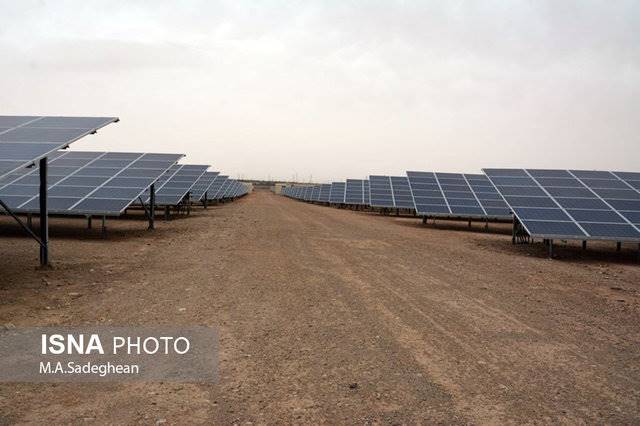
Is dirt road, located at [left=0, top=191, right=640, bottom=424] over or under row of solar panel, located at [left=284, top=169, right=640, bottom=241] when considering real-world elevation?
under

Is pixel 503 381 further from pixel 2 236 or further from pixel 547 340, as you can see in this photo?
pixel 2 236

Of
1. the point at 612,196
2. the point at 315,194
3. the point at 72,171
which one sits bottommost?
the point at 315,194

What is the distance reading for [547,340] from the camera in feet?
21.6

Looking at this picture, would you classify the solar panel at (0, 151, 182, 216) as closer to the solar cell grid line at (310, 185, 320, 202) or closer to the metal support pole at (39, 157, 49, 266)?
the metal support pole at (39, 157, 49, 266)

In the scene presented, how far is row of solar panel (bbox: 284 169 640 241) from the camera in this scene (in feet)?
49.2

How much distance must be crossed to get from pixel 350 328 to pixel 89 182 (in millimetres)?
15312

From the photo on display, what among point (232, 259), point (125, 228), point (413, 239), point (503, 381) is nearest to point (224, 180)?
point (125, 228)

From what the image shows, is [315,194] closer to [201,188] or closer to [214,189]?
[214,189]

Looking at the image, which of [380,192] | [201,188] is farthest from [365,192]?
[201,188]

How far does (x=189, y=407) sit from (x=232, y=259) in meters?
7.99

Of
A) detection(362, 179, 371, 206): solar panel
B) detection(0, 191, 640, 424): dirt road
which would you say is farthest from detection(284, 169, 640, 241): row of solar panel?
detection(362, 179, 371, 206): solar panel

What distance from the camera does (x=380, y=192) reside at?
41.0m

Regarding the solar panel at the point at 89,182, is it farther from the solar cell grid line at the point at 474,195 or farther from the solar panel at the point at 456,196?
the solar cell grid line at the point at 474,195

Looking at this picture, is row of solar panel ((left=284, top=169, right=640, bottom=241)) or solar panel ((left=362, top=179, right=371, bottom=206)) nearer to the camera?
row of solar panel ((left=284, top=169, right=640, bottom=241))
